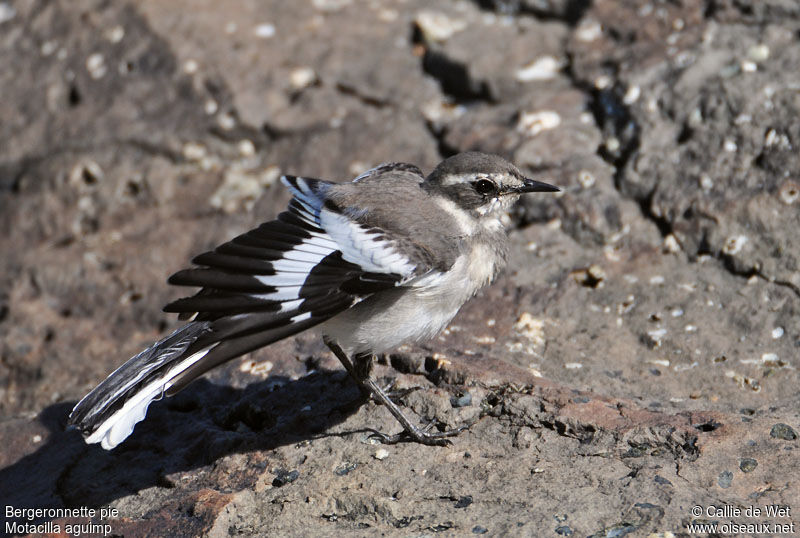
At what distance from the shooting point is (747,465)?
13.0 feet

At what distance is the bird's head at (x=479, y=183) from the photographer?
494 cm

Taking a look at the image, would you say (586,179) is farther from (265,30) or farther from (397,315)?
(265,30)

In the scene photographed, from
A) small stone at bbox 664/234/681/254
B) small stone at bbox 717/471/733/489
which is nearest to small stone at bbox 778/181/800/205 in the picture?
small stone at bbox 664/234/681/254

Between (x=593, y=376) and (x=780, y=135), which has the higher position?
(x=780, y=135)

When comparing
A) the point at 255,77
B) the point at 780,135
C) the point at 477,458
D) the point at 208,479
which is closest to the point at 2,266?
the point at 255,77

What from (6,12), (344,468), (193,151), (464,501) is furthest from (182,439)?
(6,12)

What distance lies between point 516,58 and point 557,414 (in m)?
3.72

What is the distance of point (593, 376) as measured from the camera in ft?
15.8

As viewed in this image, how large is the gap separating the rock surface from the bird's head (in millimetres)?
795

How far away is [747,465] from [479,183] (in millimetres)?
2022

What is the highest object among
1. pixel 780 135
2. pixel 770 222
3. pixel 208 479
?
pixel 780 135

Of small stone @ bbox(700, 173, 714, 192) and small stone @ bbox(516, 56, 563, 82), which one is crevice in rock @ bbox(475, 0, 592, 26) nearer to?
small stone @ bbox(516, 56, 563, 82)

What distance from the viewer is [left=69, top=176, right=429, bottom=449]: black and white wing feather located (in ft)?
13.0

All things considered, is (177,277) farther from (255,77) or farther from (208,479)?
(255,77)
